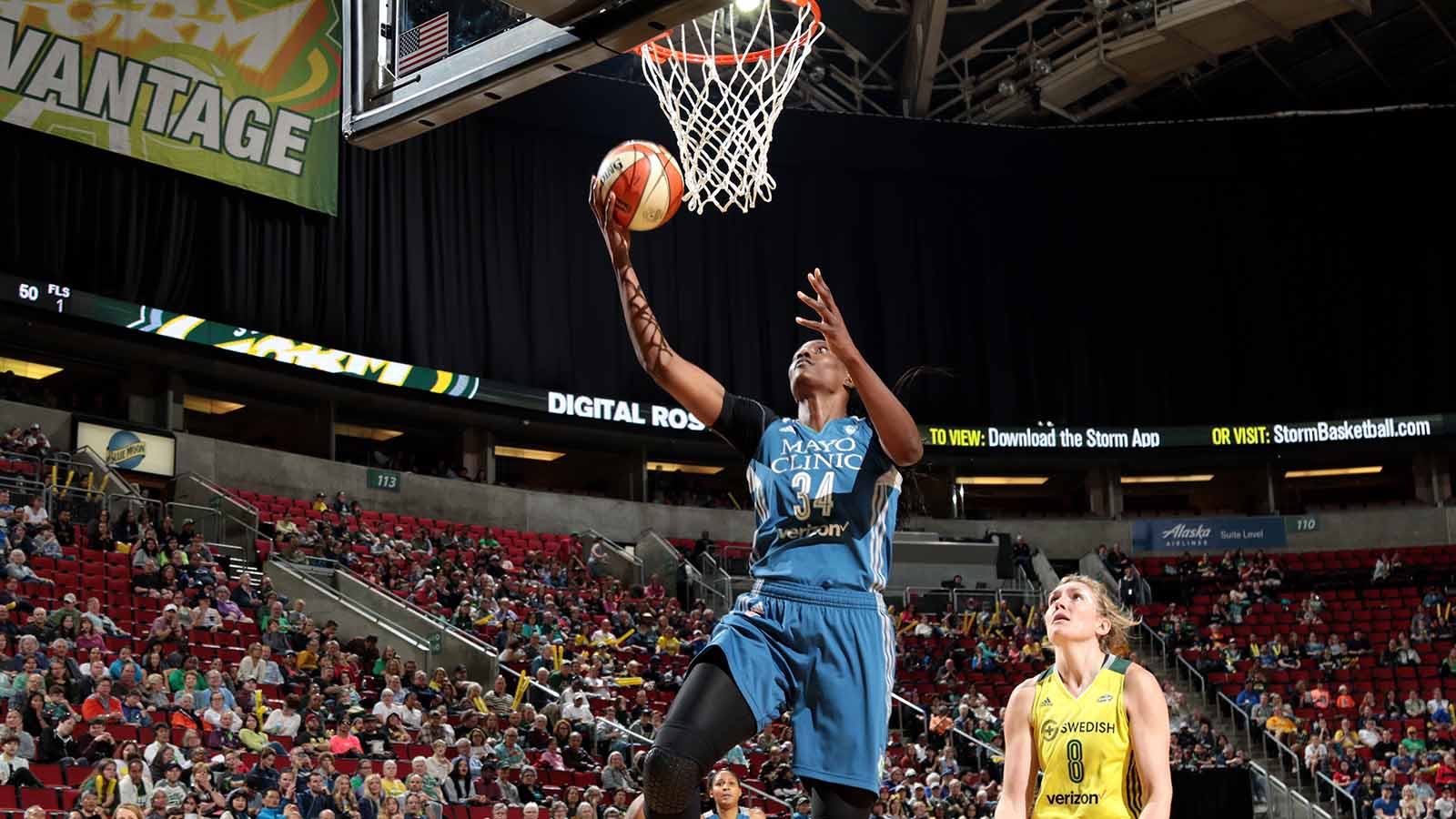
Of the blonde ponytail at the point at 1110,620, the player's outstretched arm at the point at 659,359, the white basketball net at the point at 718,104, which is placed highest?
the white basketball net at the point at 718,104

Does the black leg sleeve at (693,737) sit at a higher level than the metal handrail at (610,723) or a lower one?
higher

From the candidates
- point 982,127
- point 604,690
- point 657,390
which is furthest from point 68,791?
point 982,127

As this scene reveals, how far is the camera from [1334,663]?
1094 inches

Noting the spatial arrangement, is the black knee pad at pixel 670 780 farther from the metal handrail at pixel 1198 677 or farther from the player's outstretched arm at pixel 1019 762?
the metal handrail at pixel 1198 677

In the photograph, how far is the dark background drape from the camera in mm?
34594

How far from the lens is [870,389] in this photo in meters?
4.80

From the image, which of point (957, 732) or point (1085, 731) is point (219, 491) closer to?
point (957, 732)

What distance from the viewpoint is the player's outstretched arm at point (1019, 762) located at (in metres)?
5.55

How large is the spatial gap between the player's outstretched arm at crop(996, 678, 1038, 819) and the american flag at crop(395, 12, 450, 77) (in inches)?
142

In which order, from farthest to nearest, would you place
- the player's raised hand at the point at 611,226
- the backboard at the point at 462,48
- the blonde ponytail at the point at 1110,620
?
the backboard at the point at 462,48, the blonde ponytail at the point at 1110,620, the player's raised hand at the point at 611,226

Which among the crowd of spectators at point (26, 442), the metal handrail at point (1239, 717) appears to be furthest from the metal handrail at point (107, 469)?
the metal handrail at point (1239, 717)

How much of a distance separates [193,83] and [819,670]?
2623cm

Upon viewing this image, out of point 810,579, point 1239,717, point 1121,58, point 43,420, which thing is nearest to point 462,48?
point 810,579

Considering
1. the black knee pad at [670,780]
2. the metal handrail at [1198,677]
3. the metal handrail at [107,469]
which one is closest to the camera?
the black knee pad at [670,780]
